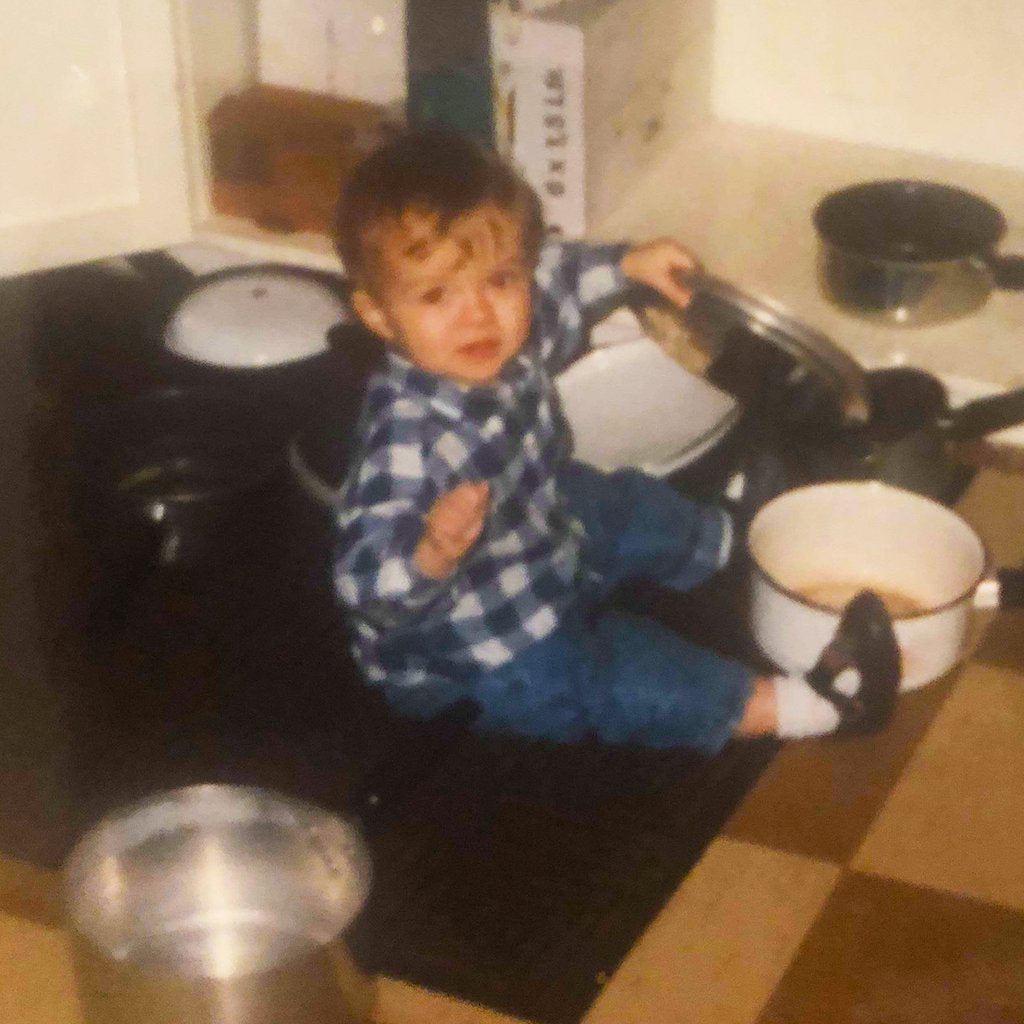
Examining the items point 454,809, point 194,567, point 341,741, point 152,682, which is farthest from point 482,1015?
point 194,567

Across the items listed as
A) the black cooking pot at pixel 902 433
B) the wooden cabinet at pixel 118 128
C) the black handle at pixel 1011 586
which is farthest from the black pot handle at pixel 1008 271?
the wooden cabinet at pixel 118 128

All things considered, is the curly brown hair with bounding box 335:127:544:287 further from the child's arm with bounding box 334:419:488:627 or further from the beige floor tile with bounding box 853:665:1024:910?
the beige floor tile with bounding box 853:665:1024:910

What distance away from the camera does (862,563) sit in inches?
49.1

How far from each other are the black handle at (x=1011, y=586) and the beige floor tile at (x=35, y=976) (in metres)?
0.71

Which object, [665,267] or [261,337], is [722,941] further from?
[261,337]

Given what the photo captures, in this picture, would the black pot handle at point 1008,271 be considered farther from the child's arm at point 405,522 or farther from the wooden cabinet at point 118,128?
the wooden cabinet at point 118,128

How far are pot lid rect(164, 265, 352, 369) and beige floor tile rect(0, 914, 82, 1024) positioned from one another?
0.63 meters

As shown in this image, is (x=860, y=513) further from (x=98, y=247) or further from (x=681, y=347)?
(x=98, y=247)

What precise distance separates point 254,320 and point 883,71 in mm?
699

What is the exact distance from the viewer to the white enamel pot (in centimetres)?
116

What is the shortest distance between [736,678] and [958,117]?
76 cm

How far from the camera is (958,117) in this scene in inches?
62.8

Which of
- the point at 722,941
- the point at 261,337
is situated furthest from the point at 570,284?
the point at 722,941

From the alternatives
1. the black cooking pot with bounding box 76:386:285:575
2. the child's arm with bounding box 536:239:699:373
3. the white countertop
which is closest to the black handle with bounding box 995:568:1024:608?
the white countertop
